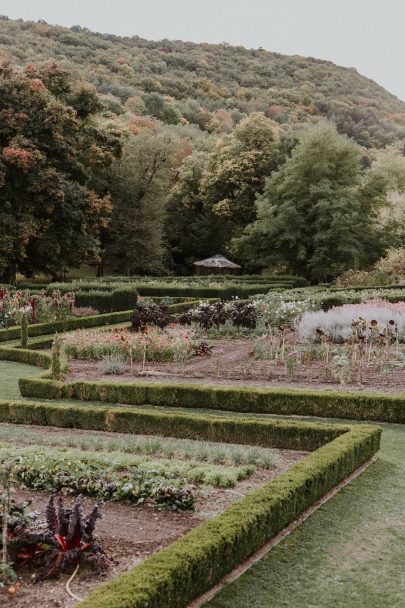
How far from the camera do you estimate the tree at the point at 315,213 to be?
116 feet

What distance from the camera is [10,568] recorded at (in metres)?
4.75

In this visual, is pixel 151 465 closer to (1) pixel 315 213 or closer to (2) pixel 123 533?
(2) pixel 123 533

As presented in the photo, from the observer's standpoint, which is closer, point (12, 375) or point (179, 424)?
point (179, 424)

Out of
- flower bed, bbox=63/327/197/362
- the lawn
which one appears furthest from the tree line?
the lawn

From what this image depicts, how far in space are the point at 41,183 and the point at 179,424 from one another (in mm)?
23589

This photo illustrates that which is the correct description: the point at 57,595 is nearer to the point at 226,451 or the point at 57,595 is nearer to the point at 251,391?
the point at 226,451

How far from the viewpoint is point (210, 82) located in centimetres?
8381

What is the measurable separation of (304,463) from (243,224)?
3840 centimetres

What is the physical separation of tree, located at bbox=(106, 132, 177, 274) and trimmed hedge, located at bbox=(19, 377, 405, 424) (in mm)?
29776

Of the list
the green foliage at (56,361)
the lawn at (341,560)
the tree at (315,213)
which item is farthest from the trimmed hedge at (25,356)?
the tree at (315,213)

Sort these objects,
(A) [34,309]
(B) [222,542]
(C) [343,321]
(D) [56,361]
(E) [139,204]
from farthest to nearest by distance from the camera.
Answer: (E) [139,204] < (A) [34,309] < (C) [343,321] < (D) [56,361] < (B) [222,542]

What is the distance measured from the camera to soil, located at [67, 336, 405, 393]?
39.0 feet

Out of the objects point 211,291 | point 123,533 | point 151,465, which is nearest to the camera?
point 123,533

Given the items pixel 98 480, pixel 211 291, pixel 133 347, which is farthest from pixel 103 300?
pixel 98 480
